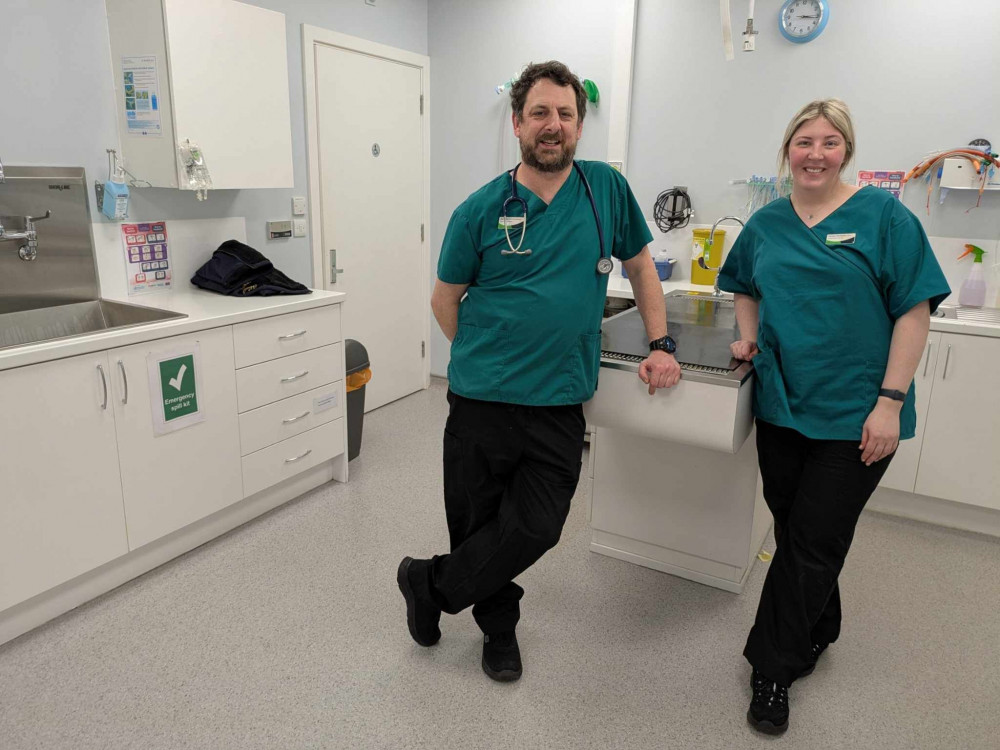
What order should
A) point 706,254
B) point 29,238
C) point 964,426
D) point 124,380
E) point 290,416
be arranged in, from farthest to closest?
point 706,254, point 290,416, point 964,426, point 29,238, point 124,380

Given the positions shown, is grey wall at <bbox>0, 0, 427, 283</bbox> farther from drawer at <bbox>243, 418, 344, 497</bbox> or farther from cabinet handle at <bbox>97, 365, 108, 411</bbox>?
drawer at <bbox>243, 418, 344, 497</bbox>

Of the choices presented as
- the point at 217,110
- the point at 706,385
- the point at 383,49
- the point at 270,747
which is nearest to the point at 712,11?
the point at 383,49

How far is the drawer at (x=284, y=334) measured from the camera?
271cm

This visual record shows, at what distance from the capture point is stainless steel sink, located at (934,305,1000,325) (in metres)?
2.92

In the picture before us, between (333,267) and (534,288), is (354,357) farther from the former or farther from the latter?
(534,288)

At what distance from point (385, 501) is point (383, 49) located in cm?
243

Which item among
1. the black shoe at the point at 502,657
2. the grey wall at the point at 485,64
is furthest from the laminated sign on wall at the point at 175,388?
the grey wall at the point at 485,64

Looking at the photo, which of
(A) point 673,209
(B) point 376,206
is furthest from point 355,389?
(A) point 673,209

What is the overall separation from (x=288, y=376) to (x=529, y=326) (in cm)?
146

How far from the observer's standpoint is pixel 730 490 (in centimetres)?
232

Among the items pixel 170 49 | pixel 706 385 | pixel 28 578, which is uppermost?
pixel 170 49

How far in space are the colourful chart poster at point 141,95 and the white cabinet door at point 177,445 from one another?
82cm

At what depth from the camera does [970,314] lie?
3.05 meters

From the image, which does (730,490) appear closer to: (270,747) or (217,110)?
(270,747)
